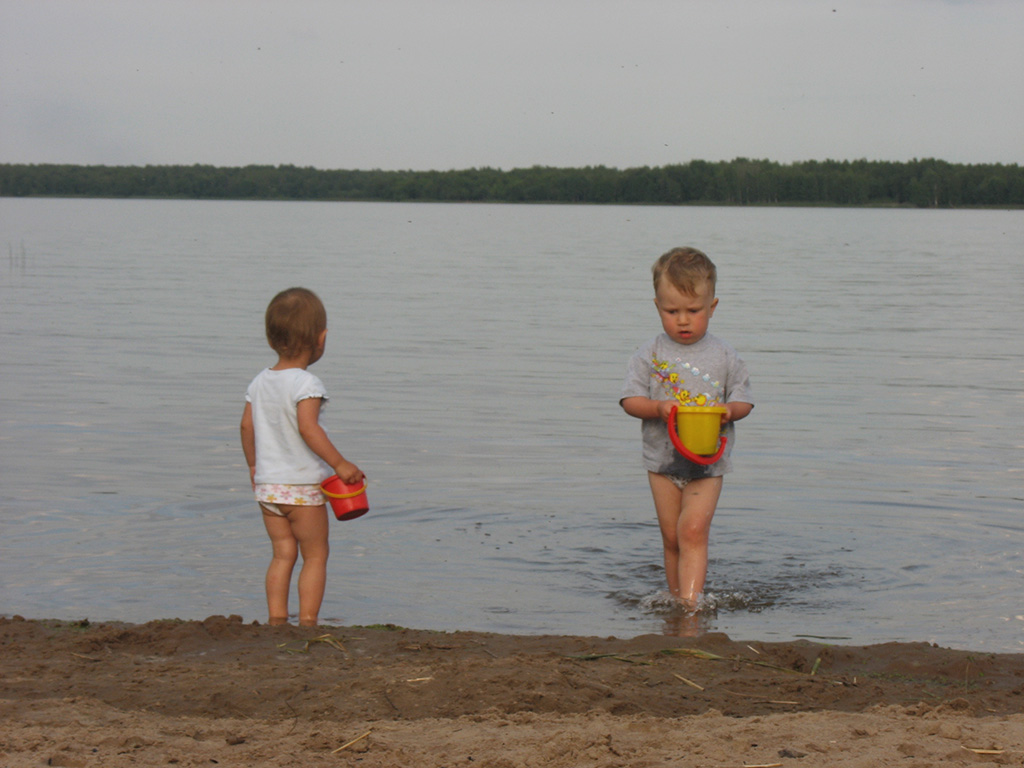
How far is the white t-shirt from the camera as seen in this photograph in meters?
4.87

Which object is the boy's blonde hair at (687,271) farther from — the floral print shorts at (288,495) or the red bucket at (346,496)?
the floral print shorts at (288,495)

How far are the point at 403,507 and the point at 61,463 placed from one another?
2.81 meters

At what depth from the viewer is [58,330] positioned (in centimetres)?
1742

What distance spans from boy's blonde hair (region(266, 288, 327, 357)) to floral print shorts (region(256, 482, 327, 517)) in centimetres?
54

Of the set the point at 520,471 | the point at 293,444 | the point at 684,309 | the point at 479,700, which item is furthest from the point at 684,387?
the point at 520,471

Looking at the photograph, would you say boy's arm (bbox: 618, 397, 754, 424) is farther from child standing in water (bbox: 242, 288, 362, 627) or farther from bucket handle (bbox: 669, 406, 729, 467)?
child standing in water (bbox: 242, 288, 362, 627)

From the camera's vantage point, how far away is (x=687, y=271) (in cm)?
523

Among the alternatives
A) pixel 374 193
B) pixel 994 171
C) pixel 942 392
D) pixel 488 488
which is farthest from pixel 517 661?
pixel 374 193

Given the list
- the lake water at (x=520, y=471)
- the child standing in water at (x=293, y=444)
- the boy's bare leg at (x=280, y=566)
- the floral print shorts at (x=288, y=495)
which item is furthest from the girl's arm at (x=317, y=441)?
the lake water at (x=520, y=471)

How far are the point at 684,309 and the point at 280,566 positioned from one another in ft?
6.81

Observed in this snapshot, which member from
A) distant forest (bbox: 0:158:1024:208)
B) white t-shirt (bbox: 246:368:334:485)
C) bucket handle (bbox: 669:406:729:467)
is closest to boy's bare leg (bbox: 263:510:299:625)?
white t-shirt (bbox: 246:368:334:485)

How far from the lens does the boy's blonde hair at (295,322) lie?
483 cm

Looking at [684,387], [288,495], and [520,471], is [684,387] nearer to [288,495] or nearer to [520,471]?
[288,495]

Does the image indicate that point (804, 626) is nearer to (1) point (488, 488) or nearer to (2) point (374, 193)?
(1) point (488, 488)
